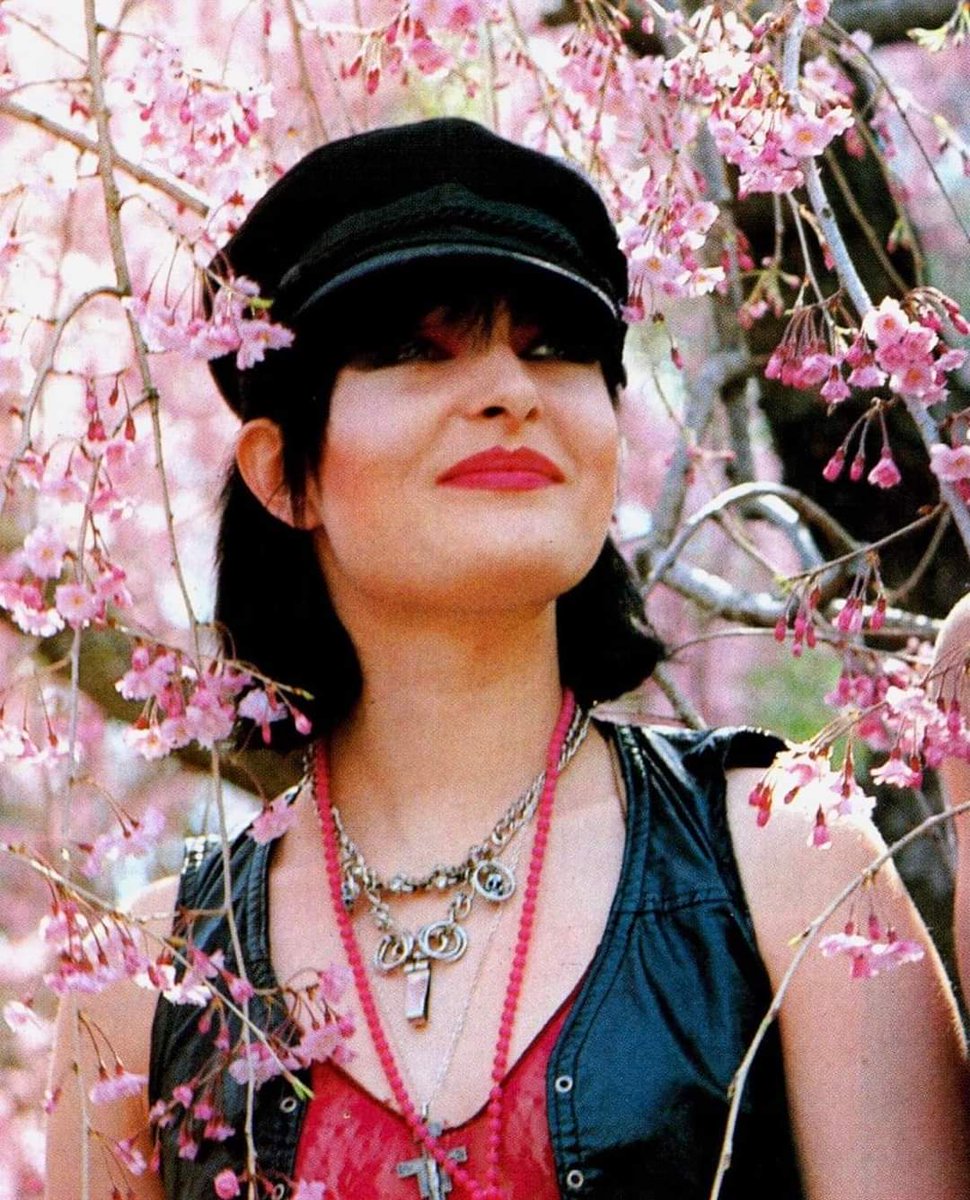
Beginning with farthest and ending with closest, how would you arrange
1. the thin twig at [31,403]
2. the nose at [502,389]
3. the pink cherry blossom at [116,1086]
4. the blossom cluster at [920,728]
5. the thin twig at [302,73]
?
the thin twig at [302,73] → the nose at [502,389] → the pink cherry blossom at [116,1086] → the thin twig at [31,403] → the blossom cluster at [920,728]

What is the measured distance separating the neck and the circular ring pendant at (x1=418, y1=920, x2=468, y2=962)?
2.8 inches

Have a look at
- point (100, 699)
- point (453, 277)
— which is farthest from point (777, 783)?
point (100, 699)

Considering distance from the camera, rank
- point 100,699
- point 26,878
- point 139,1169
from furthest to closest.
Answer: point 26,878
point 100,699
point 139,1169

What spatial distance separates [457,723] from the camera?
204cm

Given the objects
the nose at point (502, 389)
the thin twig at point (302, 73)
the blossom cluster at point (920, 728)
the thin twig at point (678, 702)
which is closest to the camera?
the blossom cluster at point (920, 728)

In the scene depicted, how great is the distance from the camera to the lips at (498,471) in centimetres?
191

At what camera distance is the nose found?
191cm

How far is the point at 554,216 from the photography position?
6.68ft

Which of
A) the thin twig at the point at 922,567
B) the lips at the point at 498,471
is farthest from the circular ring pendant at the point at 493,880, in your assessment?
the thin twig at the point at 922,567

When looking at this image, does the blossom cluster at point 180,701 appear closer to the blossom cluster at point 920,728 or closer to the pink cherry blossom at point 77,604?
the pink cherry blossom at point 77,604

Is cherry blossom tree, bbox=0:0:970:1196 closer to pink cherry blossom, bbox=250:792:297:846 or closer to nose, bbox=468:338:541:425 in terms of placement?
pink cherry blossom, bbox=250:792:297:846

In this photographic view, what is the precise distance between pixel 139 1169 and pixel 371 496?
1.86ft

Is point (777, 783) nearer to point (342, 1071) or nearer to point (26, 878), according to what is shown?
point (342, 1071)

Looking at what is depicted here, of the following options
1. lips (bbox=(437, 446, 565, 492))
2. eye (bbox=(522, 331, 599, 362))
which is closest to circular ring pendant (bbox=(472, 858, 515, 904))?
lips (bbox=(437, 446, 565, 492))
